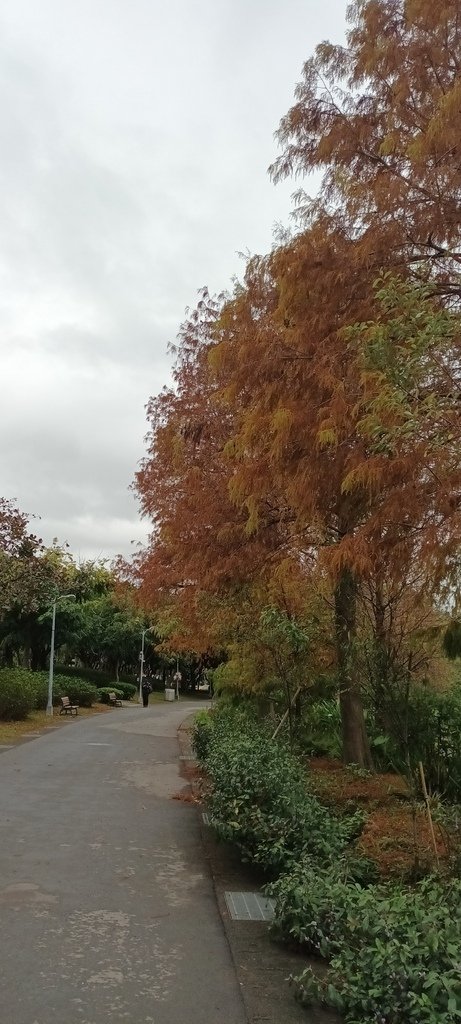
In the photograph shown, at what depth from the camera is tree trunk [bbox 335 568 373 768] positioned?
985cm

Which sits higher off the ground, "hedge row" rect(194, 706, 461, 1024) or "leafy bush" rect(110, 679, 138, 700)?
"leafy bush" rect(110, 679, 138, 700)

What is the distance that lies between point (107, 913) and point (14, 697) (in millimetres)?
17740

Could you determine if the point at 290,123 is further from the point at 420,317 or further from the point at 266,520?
the point at 266,520

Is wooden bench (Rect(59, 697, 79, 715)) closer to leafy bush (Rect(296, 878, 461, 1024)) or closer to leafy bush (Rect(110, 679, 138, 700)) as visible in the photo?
leafy bush (Rect(110, 679, 138, 700))

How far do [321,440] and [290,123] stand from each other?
3017 mm

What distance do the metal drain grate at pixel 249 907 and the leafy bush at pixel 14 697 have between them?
55.9ft

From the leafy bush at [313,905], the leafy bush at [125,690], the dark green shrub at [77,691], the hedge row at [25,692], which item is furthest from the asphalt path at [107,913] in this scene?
the leafy bush at [125,690]

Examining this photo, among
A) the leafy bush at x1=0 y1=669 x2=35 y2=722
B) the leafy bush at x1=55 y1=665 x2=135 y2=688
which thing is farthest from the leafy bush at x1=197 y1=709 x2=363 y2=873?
the leafy bush at x1=55 y1=665 x2=135 y2=688

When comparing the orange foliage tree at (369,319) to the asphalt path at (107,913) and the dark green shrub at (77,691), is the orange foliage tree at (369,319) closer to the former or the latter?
the asphalt path at (107,913)

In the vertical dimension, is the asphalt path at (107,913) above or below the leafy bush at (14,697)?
below

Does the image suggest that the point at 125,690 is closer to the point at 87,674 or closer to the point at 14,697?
the point at 87,674

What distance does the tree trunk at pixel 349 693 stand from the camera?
32.3 feet

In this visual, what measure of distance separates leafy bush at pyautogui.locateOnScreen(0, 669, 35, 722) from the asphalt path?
11.2 m

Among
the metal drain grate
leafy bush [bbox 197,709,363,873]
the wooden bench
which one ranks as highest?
the wooden bench
